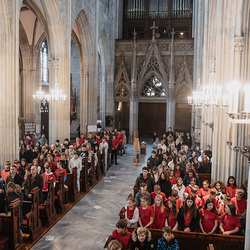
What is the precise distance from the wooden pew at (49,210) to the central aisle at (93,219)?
8.6 inches

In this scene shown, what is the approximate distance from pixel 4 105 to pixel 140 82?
1457 cm

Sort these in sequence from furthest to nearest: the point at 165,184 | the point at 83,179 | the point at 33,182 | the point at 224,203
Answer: the point at 83,179, the point at 165,184, the point at 33,182, the point at 224,203

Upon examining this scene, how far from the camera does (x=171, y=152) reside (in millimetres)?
12477

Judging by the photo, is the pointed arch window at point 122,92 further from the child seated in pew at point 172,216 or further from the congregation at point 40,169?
the child seated in pew at point 172,216

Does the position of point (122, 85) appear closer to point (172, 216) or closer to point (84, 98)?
point (84, 98)

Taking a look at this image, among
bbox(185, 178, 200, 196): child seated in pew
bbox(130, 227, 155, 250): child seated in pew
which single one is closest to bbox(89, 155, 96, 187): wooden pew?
bbox(185, 178, 200, 196): child seated in pew

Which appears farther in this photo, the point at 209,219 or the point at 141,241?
the point at 209,219

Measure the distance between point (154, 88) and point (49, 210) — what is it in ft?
57.5

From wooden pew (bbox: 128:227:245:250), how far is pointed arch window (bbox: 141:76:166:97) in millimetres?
19117

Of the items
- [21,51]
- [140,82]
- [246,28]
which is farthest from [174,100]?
[246,28]

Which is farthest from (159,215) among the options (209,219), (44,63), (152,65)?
(44,63)

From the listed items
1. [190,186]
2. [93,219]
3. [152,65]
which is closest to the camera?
[190,186]

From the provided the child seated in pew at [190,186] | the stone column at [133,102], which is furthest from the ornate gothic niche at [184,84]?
the child seated in pew at [190,186]

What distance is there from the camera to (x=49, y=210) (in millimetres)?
7703
